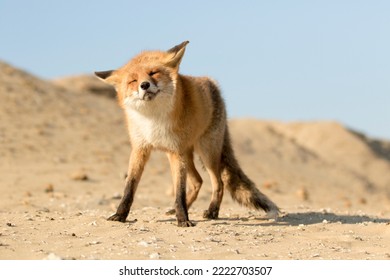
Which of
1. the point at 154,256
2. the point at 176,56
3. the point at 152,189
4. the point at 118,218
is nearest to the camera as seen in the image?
the point at 154,256

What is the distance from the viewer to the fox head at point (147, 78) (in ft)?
25.2

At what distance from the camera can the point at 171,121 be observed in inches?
321

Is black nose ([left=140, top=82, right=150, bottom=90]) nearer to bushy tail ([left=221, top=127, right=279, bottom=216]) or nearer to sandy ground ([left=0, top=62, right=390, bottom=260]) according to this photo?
sandy ground ([left=0, top=62, right=390, bottom=260])

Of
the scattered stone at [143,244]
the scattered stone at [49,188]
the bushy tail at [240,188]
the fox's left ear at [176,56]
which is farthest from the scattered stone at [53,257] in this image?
the scattered stone at [49,188]

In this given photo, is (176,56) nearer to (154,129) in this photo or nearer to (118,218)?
(154,129)

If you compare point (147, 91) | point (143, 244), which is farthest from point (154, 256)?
point (147, 91)

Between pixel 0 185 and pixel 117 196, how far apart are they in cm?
299

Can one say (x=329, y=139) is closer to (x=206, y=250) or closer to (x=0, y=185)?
(x=0, y=185)

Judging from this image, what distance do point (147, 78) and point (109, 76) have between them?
0.84 metres

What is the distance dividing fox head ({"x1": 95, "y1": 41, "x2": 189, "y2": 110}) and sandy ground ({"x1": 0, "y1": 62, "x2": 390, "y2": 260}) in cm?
154

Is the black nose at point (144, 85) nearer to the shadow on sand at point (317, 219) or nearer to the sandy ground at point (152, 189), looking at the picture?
the sandy ground at point (152, 189)

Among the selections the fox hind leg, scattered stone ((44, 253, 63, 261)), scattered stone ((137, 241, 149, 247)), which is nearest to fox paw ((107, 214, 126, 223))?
the fox hind leg

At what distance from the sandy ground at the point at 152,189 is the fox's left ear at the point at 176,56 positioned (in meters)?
2.00

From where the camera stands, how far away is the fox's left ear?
8.07 m
